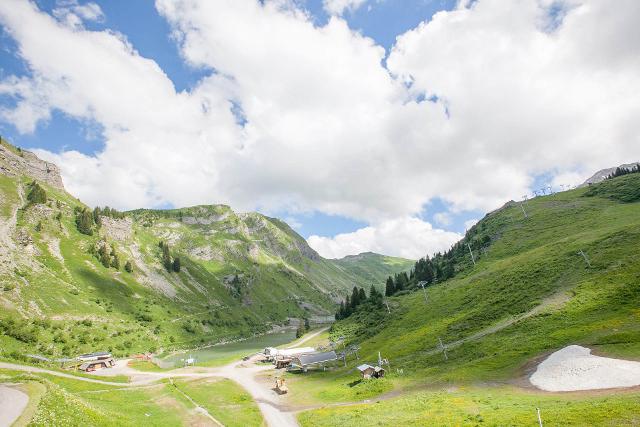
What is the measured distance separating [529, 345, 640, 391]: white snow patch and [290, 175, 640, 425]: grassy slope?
256 centimetres

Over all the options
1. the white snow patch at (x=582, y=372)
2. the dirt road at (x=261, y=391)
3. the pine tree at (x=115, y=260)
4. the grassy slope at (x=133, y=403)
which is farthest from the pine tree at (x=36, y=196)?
the white snow patch at (x=582, y=372)

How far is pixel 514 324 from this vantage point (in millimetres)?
70312

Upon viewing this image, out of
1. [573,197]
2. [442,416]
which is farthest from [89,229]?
[573,197]

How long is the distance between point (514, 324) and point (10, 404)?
252ft

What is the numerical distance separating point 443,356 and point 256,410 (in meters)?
37.7

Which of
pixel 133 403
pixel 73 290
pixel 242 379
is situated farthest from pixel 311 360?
pixel 73 290

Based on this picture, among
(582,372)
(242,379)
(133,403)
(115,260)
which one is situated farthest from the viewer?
(115,260)

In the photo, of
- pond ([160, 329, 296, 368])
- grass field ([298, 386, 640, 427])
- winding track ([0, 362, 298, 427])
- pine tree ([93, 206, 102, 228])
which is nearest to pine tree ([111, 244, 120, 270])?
pine tree ([93, 206, 102, 228])

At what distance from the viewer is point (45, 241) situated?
145 metres

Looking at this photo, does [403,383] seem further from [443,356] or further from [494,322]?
[494,322]

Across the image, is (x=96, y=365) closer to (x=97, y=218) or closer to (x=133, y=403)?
(x=133, y=403)

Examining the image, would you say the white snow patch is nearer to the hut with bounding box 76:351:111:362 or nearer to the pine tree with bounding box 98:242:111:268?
the hut with bounding box 76:351:111:362

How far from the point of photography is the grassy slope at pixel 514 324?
51750 millimetres

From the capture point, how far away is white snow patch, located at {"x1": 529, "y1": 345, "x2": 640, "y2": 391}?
39.7m
